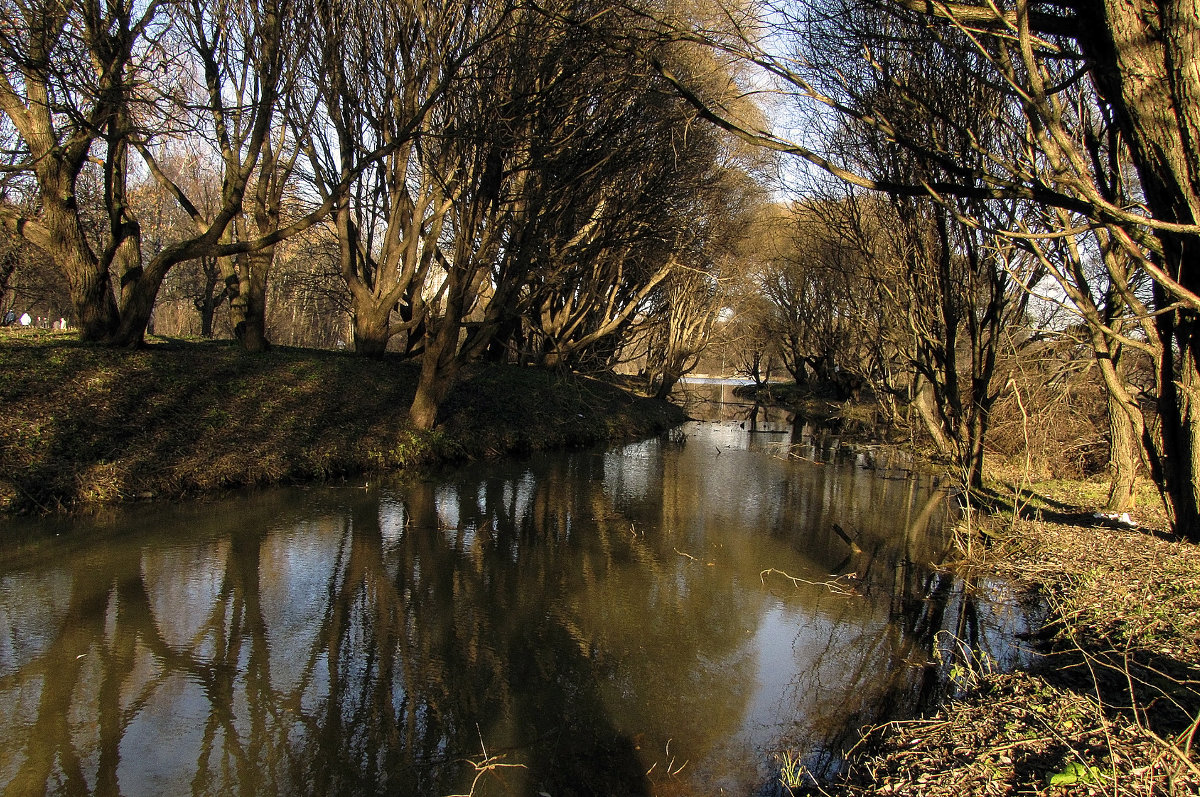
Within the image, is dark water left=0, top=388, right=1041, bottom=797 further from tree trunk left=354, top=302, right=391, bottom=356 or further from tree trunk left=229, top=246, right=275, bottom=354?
tree trunk left=354, top=302, right=391, bottom=356

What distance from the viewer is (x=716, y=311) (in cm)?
2917

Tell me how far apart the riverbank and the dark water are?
0.54 meters

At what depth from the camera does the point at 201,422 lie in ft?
36.3

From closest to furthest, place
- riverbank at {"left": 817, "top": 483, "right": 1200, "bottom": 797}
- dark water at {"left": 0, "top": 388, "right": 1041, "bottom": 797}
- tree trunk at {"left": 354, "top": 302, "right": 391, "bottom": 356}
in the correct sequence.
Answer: riverbank at {"left": 817, "top": 483, "right": 1200, "bottom": 797}, dark water at {"left": 0, "top": 388, "right": 1041, "bottom": 797}, tree trunk at {"left": 354, "top": 302, "right": 391, "bottom": 356}

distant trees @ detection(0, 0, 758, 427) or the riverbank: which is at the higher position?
distant trees @ detection(0, 0, 758, 427)

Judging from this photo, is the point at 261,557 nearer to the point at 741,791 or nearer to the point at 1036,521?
the point at 741,791

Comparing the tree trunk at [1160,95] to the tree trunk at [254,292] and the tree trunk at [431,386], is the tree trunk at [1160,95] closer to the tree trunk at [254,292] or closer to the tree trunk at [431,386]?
the tree trunk at [431,386]

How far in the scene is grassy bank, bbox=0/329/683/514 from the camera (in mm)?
9133

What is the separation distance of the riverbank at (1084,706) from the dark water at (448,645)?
1.78ft

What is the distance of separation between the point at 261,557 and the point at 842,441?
1757cm

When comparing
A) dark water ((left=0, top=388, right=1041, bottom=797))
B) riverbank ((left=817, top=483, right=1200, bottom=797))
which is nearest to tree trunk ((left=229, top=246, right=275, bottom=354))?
dark water ((left=0, top=388, right=1041, bottom=797))

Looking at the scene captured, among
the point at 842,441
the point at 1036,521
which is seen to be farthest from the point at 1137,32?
the point at 842,441

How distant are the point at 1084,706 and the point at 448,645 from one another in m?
4.09

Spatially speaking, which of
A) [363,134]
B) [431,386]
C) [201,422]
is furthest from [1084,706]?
[363,134]
